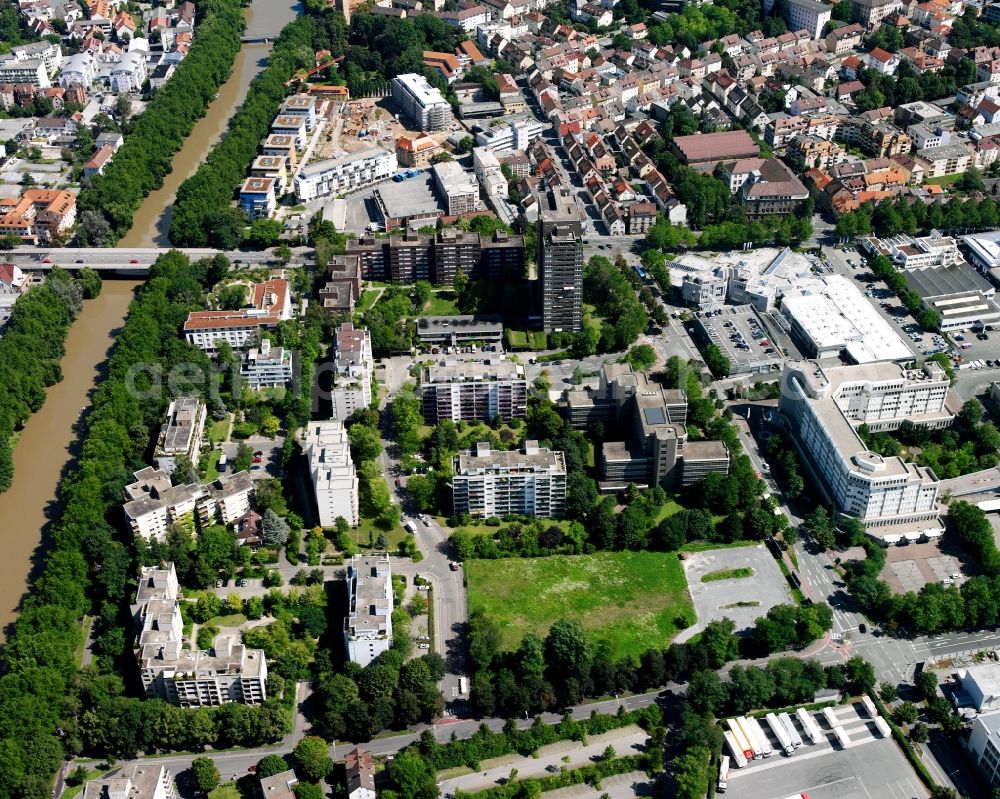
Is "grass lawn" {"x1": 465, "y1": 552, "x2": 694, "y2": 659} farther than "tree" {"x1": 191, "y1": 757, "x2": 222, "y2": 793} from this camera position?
Yes

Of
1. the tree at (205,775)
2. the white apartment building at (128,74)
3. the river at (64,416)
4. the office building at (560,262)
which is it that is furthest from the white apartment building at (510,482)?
the white apartment building at (128,74)

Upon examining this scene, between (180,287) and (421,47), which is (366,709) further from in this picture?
(421,47)

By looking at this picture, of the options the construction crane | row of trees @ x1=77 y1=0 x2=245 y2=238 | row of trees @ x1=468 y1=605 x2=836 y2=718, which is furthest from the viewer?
the construction crane

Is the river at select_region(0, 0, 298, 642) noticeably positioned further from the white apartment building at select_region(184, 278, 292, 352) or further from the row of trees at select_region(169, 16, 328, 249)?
the white apartment building at select_region(184, 278, 292, 352)

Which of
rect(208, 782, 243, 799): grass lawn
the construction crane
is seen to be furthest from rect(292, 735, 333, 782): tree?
the construction crane

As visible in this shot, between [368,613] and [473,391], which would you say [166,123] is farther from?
[368,613]

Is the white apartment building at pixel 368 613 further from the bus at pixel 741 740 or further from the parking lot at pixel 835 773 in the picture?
the parking lot at pixel 835 773
